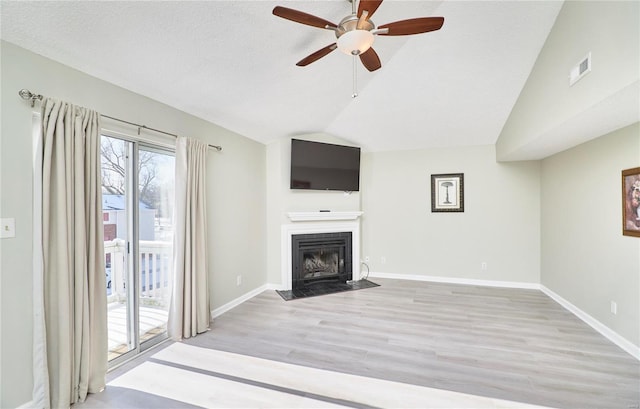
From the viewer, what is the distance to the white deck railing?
2.55m

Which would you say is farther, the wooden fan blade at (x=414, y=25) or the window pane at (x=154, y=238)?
the window pane at (x=154, y=238)

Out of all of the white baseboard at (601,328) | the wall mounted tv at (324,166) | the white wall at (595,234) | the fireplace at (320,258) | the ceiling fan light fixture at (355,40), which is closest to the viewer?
the ceiling fan light fixture at (355,40)

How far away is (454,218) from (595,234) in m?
1.92

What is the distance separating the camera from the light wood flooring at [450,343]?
2127mm

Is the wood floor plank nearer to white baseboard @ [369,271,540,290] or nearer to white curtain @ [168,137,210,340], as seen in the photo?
white curtain @ [168,137,210,340]

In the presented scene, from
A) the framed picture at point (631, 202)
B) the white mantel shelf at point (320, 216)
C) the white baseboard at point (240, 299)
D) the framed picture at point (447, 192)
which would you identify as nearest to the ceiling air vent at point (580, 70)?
the framed picture at point (631, 202)

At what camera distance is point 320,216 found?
4.70 m

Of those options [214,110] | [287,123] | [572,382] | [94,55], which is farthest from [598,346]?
[94,55]

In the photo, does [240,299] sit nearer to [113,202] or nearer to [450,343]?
[113,202]

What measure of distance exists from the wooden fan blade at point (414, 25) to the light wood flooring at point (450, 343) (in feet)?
8.53

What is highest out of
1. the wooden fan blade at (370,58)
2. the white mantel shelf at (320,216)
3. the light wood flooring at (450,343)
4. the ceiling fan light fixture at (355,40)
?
the wooden fan blade at (370,58)

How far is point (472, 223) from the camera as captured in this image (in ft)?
15.8

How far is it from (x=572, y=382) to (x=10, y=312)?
3.96 metres

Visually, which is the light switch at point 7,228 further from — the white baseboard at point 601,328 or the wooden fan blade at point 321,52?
the white baseboard at point 601,328
